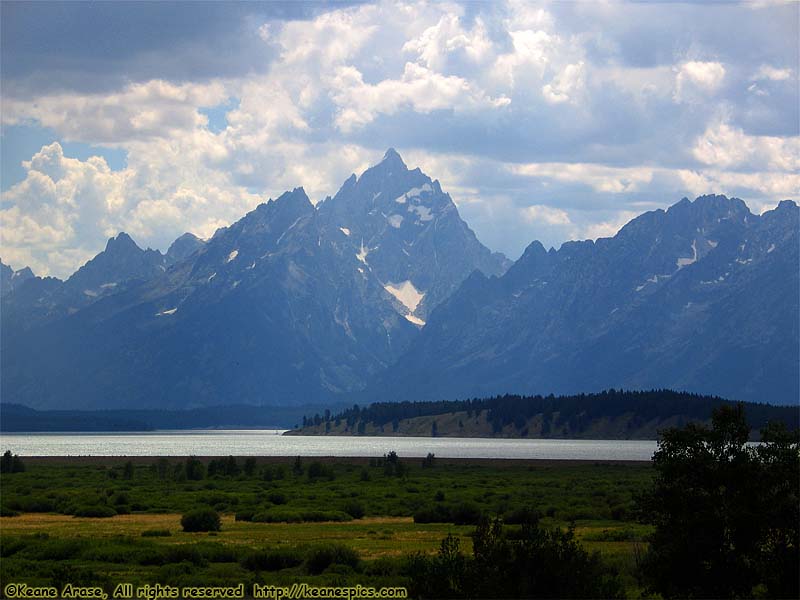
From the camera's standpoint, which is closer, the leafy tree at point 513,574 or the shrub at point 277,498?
the leafy tree at point 513,574

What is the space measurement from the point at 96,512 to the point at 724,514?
61083mm

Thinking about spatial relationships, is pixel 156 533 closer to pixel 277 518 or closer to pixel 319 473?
pixel 277 518

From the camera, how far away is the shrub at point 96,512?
89688 millimetres

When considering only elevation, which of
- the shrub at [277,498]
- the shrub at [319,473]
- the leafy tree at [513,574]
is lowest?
the shrub at [277,498]

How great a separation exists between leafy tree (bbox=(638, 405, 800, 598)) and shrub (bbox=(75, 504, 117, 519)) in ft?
188

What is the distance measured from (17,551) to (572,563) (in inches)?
1359

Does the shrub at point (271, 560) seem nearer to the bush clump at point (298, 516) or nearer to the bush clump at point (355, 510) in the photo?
the bush clump at point (298, 516)

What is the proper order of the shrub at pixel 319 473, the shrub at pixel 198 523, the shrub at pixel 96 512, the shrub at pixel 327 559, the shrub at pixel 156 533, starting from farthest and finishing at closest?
the shrub at pixel 319 473, the shrub at pixel 96 512, the shrub at pixel 198 523, the shrub at pixel 156 533, the shrub at pixel 327 559

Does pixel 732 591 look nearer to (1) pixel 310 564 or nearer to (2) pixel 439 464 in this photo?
(1) pixel 310 564

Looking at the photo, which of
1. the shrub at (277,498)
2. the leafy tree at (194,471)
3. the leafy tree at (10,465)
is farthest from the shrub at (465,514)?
the leafy tree at (10,465)

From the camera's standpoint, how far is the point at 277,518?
84938mm

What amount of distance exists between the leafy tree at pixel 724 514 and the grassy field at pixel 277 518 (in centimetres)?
292

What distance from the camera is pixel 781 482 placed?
4075 cm

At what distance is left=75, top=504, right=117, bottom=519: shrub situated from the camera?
294 feet
